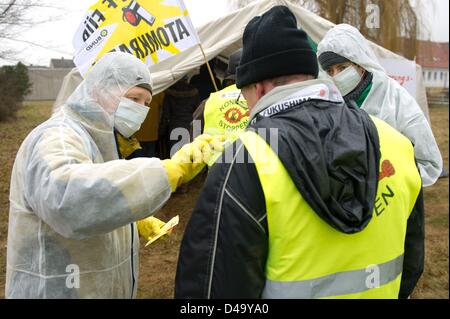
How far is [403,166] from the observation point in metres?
1.42

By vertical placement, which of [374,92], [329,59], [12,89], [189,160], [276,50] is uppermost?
[276,50]

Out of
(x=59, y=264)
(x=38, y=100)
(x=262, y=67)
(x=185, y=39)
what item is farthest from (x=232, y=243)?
(x=38, y=100)

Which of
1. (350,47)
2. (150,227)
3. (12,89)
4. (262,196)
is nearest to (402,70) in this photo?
(350,47)

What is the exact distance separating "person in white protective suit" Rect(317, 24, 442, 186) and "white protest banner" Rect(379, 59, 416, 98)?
3.49 meters

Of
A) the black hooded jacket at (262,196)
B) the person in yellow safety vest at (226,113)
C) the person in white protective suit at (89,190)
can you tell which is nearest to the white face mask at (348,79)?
the person in yellow safety vest at (226,113)

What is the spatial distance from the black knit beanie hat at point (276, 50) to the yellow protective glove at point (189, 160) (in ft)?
0.86

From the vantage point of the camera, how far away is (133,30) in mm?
4055

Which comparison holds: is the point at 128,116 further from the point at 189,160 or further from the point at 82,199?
the point at 82,199

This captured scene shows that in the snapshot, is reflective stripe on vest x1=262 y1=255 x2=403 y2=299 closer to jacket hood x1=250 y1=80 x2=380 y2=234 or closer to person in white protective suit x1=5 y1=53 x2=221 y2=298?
jacket hood x1=250 y1=80 x2=380 y2=234

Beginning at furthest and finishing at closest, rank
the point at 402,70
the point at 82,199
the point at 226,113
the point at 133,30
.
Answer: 1. the point at 402,70
2. the point at 133,30
3. the point at 226,113
4. the point at 82,199

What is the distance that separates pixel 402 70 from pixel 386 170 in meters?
5.35

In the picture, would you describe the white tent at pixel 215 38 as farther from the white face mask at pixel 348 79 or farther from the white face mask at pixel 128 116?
the white face mask at pixel 128 116

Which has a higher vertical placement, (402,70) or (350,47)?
(350,47)

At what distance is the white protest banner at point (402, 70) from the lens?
6.02 m
